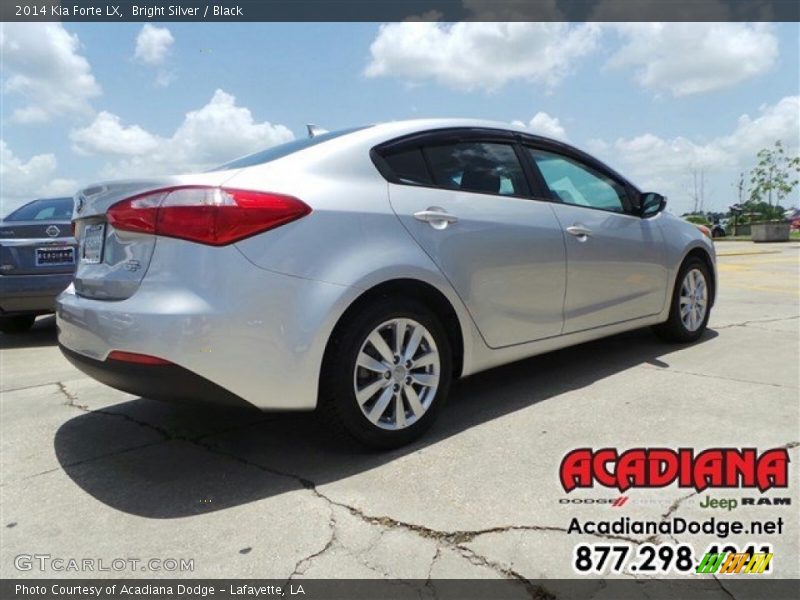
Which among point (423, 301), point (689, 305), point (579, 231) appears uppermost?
point (579, 231)

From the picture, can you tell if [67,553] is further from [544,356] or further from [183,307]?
[544,356]

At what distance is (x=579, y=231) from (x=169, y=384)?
251 cm

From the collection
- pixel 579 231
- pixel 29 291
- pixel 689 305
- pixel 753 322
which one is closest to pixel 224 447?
pixel 579 231

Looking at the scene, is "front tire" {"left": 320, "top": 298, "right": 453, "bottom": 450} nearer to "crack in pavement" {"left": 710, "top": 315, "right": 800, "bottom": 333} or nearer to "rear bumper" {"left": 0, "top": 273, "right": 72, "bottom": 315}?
"crack in pavement" {"left": 710, "top": 315, "right": 800, "bottom": 333}

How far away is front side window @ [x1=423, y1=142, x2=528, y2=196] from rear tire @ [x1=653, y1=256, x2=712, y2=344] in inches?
75.3

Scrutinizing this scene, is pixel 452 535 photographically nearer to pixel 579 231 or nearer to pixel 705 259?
pixel 579 231

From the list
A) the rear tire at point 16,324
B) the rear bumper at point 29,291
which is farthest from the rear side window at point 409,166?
the rear tire at point 16,324

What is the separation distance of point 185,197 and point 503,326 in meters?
1.75

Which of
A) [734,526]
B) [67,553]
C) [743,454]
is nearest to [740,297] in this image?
[743,454]

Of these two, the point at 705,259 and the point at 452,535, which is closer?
the point at 452,535

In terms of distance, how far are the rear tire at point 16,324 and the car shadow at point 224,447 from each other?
13.6 ft

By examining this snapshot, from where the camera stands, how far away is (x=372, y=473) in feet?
8.63

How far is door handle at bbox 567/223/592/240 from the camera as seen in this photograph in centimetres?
365

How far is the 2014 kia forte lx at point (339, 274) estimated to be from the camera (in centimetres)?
239
